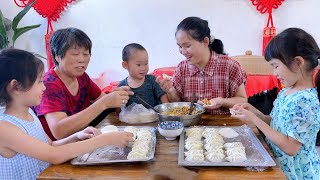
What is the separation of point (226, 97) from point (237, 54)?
1326mm

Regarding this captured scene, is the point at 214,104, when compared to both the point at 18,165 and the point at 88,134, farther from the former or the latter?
the point at 18,165

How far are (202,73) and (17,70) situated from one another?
38.1 inches

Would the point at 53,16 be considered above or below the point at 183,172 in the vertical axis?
above

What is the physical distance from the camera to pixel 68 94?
1.56 meters

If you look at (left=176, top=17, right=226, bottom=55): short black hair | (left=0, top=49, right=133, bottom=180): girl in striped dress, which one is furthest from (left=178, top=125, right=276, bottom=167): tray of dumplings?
(left=176, top=17, right=226, bottom=55): short black hair

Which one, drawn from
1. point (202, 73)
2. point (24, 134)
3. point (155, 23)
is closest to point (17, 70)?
point (24, 134)

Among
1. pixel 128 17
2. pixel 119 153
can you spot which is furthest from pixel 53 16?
pixel 119 153

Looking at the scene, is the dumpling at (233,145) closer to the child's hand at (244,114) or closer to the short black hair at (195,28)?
the child's hand at (244,114)

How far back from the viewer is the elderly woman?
1.38m

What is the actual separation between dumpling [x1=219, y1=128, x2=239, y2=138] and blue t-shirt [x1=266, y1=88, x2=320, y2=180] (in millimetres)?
191

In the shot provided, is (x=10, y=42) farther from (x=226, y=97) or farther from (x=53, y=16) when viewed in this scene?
(x=226, y=97)

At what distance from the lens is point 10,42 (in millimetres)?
3213

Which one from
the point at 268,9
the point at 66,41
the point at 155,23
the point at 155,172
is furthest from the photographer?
the point at 155,23

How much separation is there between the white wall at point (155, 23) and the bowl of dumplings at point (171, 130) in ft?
6.08
